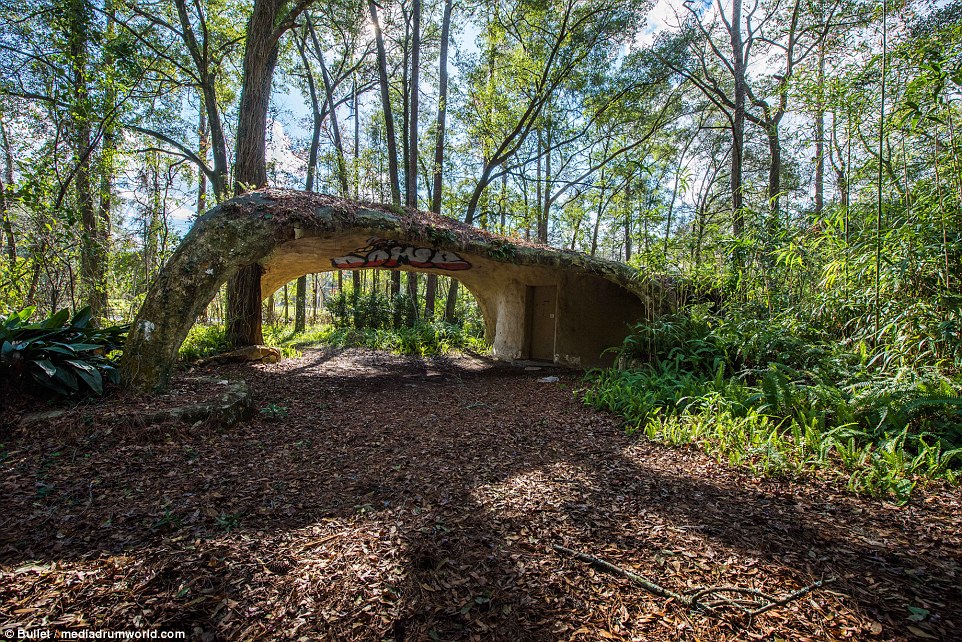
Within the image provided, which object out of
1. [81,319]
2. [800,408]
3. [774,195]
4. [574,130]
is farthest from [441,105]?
[800,408]

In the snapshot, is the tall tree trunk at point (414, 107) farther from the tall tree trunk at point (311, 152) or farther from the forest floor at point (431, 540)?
the forest floor at point (431, 540)

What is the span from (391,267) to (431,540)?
6.40m

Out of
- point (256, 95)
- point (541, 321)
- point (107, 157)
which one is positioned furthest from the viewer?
point (541, 321)

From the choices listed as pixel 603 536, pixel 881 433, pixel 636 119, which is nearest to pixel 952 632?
pixel 603 536

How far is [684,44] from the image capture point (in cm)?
969

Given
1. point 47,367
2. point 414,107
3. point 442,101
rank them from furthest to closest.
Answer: point 442,101
point 414,107
point 47,367

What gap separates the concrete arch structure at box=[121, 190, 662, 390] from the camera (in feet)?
11.8

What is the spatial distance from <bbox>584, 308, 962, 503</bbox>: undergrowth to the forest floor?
189 millimetres

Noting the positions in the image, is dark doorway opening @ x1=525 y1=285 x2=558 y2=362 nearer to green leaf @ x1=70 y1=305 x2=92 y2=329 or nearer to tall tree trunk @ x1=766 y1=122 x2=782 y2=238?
tall tree trunk @ x1=766 y1=122 x2=782 y2=238

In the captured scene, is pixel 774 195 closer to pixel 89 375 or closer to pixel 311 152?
pixel 89 375

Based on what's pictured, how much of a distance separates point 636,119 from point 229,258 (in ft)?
36.8

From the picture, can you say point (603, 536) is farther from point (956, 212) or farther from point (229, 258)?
point (229, 258)

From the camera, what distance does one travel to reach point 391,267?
7645 millimetres

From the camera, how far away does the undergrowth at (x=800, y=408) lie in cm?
236
